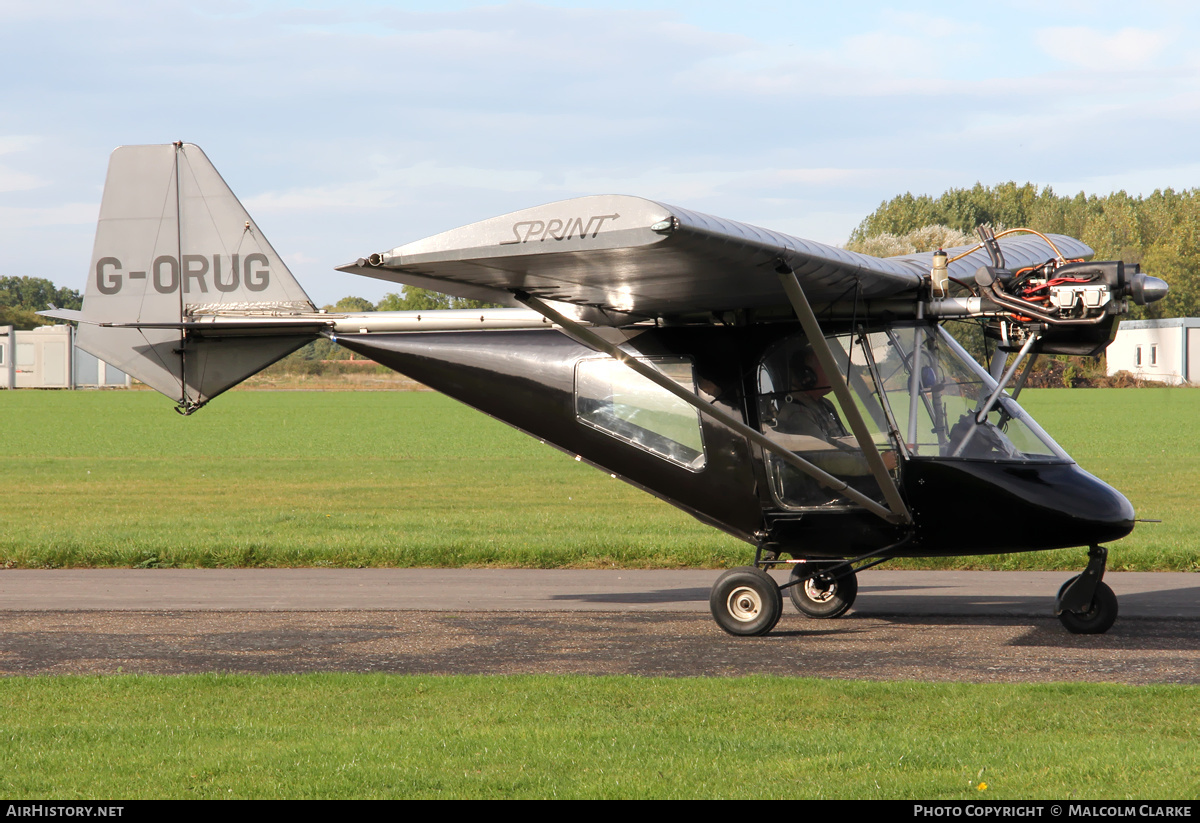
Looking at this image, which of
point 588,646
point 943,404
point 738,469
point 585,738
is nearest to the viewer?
point 585,738

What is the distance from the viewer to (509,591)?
1109 cm

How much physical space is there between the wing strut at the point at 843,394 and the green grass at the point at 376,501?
4.60 metres

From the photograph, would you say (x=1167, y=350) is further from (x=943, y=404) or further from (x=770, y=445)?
(x=770, y=445)

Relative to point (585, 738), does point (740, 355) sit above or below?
above

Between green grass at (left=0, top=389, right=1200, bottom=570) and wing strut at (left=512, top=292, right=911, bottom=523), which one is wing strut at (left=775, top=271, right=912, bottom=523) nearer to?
wing strut at (left=512, top=292, right=911, bottom=523)

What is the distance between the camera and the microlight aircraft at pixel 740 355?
287 inches

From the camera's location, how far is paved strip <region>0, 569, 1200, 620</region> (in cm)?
1021

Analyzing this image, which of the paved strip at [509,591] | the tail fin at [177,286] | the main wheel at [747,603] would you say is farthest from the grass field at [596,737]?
the tail fin at [177,286]

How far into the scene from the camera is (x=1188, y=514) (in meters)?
17.1

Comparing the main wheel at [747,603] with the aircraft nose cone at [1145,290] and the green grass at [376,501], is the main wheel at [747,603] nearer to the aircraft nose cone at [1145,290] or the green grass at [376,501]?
the aircraft nose cone at [1145,290]

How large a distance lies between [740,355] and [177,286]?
222 inches

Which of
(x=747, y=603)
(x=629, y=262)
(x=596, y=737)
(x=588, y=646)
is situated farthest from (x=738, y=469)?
(x=596, y=737)

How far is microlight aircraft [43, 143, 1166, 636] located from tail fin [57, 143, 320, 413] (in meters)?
0.02
